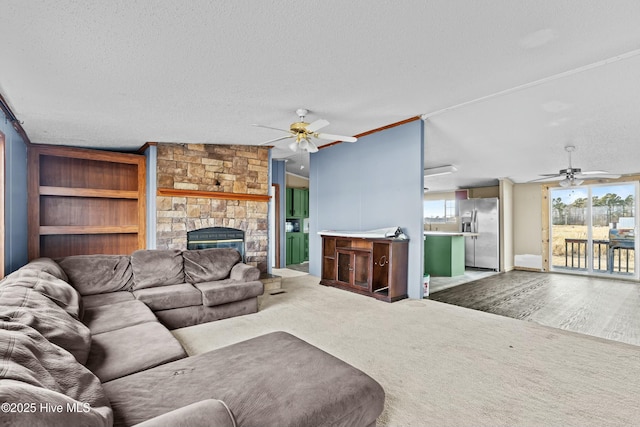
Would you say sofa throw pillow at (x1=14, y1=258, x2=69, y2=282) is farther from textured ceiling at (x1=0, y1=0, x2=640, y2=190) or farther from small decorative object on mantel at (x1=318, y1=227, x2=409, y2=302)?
small decorative object on mantel at (x1=318, y1=227, x2=409, y2=302)

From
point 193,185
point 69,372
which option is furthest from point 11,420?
point 193,185

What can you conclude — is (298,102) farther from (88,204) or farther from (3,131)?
(88,204)

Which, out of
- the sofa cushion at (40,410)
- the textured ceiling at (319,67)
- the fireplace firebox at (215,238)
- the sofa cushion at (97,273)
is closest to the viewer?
the sofa cushion at (40,410)

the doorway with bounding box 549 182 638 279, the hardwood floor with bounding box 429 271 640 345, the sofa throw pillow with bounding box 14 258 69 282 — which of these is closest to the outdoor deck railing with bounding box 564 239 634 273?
the doorway with bounding box 549 182 638 279

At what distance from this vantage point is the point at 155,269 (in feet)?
11.4

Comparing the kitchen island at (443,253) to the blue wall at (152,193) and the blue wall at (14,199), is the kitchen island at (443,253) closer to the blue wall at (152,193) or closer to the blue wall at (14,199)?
the blue wall at (152,193)

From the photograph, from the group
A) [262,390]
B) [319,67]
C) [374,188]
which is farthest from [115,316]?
[374,188]

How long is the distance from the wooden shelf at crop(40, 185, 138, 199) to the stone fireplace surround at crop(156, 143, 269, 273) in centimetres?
66

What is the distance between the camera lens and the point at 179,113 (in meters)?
3.55

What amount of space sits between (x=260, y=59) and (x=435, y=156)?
437 cm

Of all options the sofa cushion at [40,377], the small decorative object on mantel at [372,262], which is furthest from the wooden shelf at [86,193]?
the sofa cushion at [40,377]

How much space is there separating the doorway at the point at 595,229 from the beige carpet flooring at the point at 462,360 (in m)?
5.27

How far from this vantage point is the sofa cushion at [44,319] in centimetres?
146

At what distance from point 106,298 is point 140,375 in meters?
1.99
